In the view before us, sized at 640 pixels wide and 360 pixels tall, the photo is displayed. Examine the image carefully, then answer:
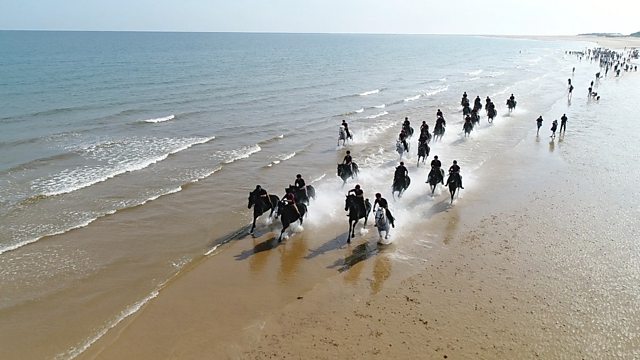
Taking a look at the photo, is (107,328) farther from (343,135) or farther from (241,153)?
(343,135)

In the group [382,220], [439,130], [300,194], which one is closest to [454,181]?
[382,220]

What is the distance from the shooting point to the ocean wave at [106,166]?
1998 cm

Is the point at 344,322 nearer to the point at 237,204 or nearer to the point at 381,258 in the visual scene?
the point at 381,258

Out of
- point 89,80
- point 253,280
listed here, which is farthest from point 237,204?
point 89,80

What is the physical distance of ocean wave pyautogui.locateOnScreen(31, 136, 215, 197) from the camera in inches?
787

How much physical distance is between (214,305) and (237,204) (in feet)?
23.4

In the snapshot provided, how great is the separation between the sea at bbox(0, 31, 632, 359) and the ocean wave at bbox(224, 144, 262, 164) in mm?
106

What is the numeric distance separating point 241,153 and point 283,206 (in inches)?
458

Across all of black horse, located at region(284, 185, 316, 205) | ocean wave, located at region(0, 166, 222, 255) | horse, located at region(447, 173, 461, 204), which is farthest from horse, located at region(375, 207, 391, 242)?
ocean wave, located at region(0, 166, 222, 255)

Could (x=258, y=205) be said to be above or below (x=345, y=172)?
above

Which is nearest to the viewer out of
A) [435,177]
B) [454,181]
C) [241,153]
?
[454,181]

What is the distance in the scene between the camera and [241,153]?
85.0 feet

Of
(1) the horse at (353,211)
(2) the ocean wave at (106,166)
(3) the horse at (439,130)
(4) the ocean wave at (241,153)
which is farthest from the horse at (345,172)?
(3) the horse at (439,130)

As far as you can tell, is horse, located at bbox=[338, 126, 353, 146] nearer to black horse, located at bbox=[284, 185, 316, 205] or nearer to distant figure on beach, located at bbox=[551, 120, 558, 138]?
distant figure on beach, located at bbox=[551, 120, 558, 138]
